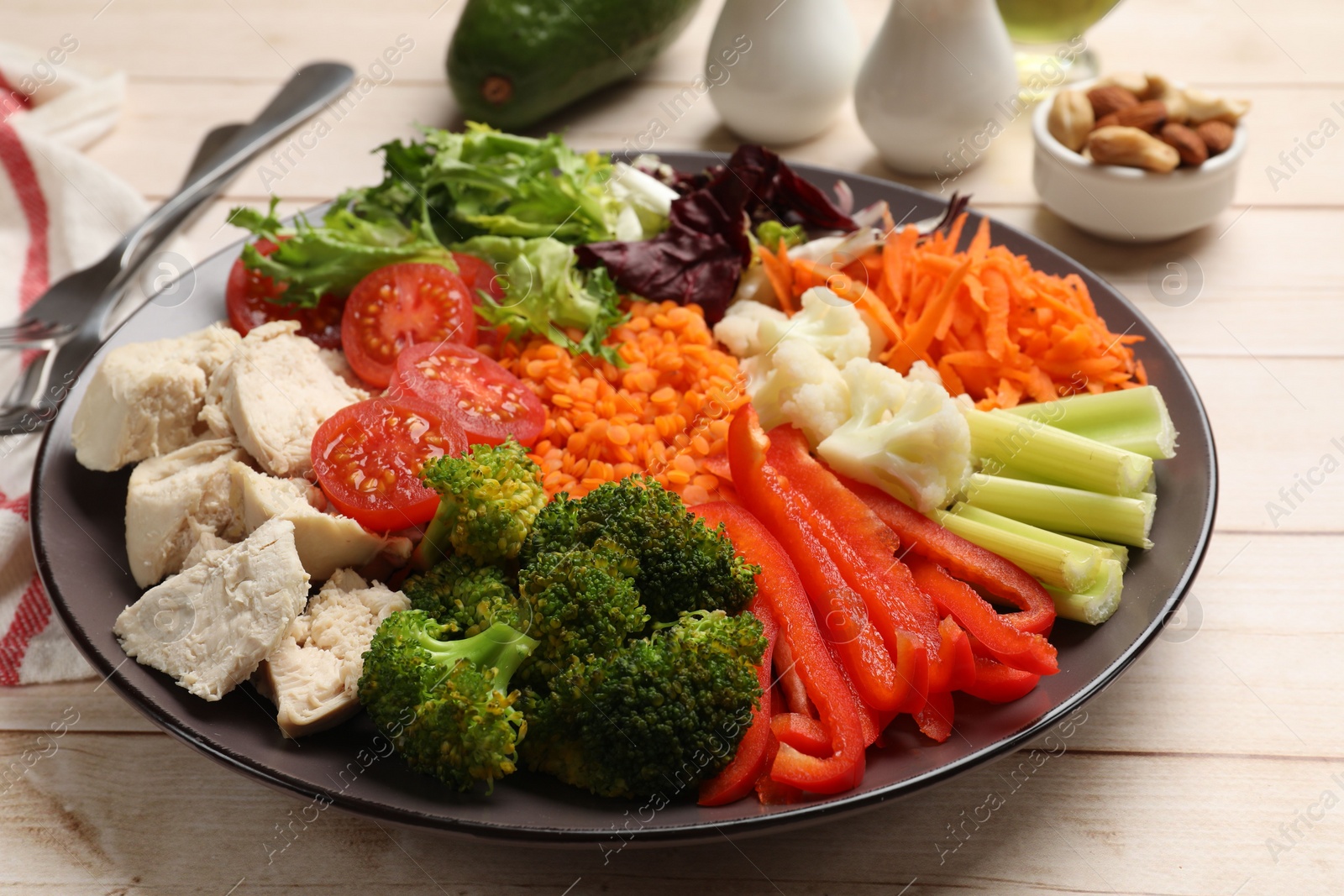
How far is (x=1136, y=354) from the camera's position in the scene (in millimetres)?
3059

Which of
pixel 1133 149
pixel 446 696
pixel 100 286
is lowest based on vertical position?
pixel 1133 149

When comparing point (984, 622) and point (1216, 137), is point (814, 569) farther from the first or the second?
point (1216, 137)

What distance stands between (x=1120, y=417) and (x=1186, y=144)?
1554 mm

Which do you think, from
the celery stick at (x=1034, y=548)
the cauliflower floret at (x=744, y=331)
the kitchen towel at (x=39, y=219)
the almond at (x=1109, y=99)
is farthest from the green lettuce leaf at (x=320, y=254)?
the almond at (x=1109, y=99)

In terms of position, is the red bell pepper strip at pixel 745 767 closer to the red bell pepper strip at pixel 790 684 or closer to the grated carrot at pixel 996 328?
the red bell pepper strip at pixel 790 684

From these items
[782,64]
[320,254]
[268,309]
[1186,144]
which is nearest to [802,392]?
[320,254]

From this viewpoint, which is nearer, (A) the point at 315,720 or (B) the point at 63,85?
(A) the point at 315,720

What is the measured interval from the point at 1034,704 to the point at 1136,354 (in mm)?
1260

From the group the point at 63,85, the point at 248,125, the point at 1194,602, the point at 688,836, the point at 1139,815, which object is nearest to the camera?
the point at 688,836

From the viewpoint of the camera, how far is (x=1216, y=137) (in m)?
3.85

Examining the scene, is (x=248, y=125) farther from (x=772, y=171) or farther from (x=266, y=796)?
(x=266, y=796)

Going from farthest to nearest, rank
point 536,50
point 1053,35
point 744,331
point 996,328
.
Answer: point 1053,35 < point 536,50 < point 744,331 < point 996,328

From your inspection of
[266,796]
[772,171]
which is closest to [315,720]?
[266,796]

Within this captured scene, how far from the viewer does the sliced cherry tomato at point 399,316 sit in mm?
3100
